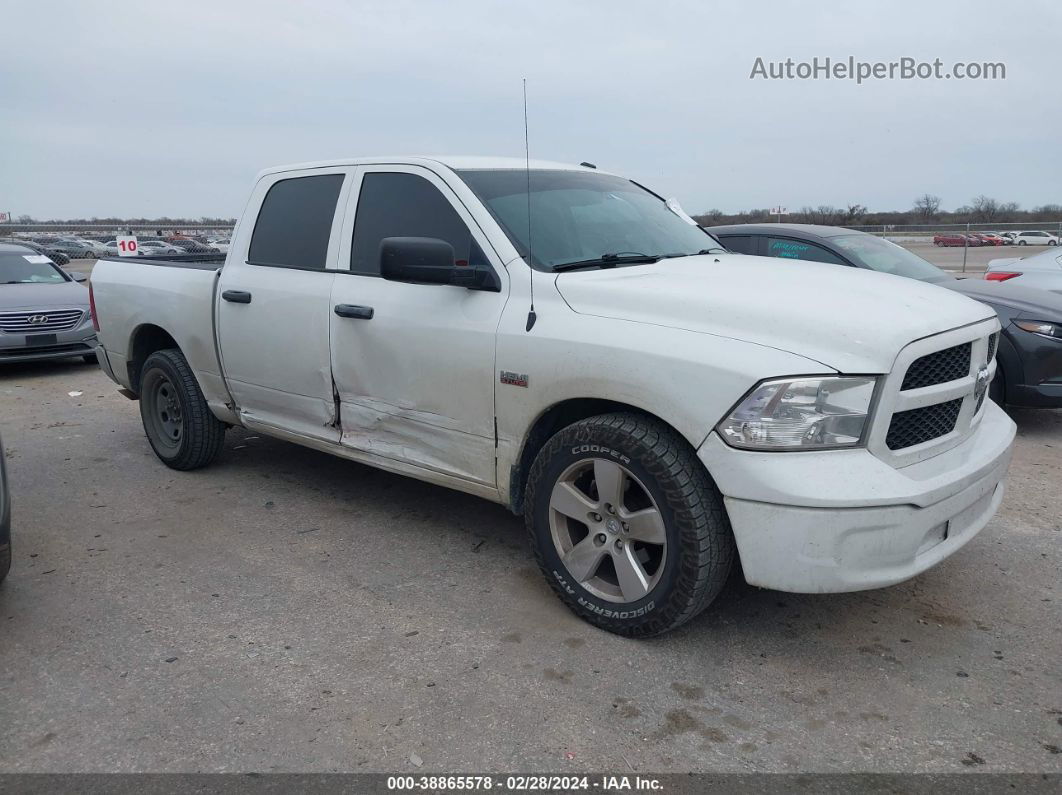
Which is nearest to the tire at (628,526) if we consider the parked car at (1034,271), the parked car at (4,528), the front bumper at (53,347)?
the parked car at (4,528)

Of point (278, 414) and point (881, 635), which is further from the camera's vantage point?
point (278, 414)

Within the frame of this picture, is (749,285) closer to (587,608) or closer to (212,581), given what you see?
(587,608)

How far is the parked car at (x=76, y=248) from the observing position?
4612cm

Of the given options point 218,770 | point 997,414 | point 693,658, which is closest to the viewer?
point 218,770

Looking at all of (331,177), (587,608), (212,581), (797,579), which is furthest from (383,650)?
(331,177)

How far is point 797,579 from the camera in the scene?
298 centimetres

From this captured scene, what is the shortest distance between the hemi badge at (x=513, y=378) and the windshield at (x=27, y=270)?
906cm

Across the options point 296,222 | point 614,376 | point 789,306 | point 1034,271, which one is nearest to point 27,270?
point 296,222

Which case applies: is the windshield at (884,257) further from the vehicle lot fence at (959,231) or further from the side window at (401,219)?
the vehicle lot fence at (959,231)

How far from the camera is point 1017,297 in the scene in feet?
22.2

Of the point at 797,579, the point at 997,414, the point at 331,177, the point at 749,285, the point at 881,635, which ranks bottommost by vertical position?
the point at 881,635

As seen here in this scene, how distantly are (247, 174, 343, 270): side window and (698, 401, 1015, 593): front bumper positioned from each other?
2589mm

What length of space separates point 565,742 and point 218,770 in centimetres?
107

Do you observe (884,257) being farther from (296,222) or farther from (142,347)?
(142,347)
